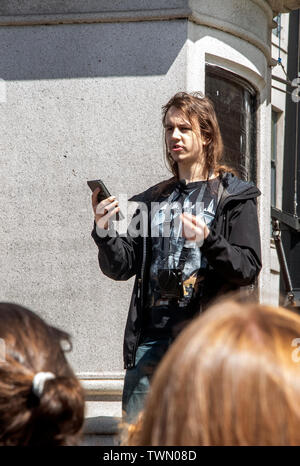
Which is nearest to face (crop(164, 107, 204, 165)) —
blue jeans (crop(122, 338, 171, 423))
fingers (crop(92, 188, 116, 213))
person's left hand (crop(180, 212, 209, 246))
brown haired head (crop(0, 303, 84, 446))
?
fingers (crop(92, 188, 116, 213))

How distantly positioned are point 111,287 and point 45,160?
805 millimetres

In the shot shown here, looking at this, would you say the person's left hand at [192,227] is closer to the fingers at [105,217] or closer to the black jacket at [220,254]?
the black jacket at [220,254]

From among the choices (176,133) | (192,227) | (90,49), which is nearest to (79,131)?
(90,49)

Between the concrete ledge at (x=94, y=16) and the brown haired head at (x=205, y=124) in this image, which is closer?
the brown haired head at (x=205, y=124)

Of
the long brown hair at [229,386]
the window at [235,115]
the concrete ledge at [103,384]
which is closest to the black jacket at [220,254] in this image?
the concrete ledge at [103,384]

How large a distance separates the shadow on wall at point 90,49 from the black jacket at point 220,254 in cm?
139

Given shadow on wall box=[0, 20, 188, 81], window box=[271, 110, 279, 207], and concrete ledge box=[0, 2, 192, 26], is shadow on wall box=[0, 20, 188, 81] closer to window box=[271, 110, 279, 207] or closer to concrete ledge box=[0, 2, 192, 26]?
concrete ledge box=[0, 2, 192, 26]

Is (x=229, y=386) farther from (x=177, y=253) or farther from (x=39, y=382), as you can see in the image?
(x=177, y=253)

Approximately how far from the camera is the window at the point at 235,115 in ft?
17.3

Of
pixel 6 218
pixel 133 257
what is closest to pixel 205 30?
pixel 6 218

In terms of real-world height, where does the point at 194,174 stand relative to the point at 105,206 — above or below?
above

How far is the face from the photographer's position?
356cm

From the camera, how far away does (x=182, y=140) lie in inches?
140

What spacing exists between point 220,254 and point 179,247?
307 millimetres
